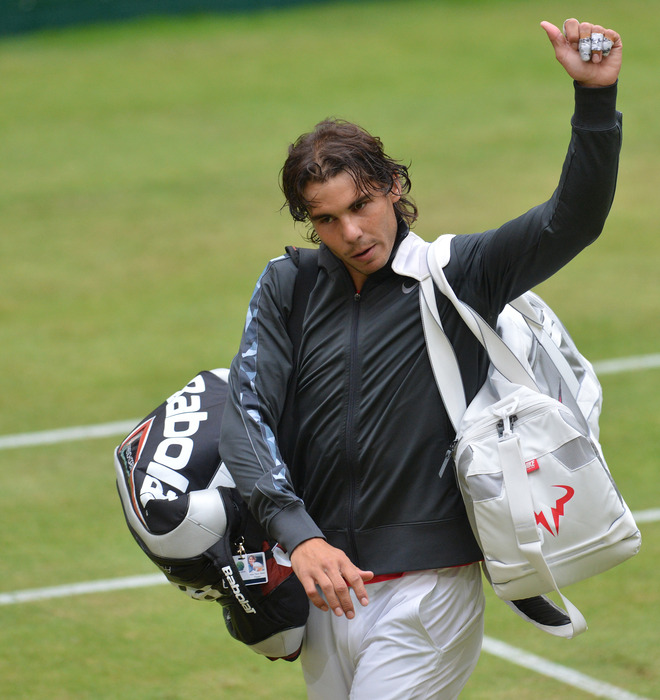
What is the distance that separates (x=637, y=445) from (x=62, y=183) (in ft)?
26.4

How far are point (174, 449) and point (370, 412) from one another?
2.17 ft

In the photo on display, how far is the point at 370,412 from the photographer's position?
353cm

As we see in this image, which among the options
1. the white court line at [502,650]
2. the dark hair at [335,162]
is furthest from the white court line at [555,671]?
the dark hair at [335,162]

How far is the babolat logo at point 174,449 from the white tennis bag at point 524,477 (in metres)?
0.86

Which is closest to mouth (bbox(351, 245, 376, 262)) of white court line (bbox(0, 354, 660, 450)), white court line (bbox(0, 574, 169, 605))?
white court line (bbox(0, 574, 169, 605))

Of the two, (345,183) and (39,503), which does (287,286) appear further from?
(39,503)

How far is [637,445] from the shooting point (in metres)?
7.87

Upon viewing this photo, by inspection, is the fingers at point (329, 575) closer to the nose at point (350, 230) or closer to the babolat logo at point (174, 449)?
the babolat logo at point (174, 449)

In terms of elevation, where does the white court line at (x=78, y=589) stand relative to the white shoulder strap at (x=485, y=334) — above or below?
below

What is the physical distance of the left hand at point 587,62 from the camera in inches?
120

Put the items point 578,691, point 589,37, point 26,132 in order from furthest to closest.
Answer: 1. point 26,132
2. point 578,691
3. point 589,37

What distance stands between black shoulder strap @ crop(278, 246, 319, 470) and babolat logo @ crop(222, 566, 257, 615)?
1.29 ft

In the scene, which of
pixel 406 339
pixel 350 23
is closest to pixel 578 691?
pixel 406 339

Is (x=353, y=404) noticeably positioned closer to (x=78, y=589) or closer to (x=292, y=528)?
(x=292, y=528)
